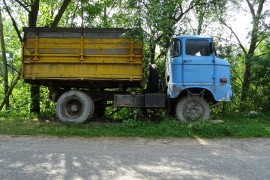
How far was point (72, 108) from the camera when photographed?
10562mm

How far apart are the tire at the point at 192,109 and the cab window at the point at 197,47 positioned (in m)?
1.32

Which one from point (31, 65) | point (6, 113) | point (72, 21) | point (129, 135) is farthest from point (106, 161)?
point (72, 21)

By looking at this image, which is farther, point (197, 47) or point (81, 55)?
point (197, 47)

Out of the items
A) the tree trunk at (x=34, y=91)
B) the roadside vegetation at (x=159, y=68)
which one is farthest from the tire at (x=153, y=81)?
the tree trunk at (x=34, y=91)

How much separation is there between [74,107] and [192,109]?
11.8 ft

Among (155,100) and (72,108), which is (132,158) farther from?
(72,108)

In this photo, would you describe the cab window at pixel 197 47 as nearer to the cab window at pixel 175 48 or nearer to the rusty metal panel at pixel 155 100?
the cab window at pixel 175 48

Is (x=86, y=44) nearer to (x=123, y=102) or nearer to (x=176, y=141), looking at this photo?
(x=123, y=102)

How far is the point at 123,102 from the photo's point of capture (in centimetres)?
1032

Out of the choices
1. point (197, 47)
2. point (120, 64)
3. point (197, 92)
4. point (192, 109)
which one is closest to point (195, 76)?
point (197, 92)

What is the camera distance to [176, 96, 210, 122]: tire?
10250 millimetres

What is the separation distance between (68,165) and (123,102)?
4.75 metres

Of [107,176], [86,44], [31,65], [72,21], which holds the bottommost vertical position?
[107,176]

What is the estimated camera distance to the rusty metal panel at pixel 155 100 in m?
10.1
